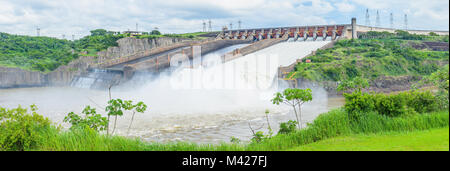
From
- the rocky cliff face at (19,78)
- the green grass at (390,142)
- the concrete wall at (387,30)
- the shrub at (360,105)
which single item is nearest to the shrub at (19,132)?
the green grass at (390,142)

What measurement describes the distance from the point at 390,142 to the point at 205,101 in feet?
51.5

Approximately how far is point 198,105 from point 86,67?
1997cm

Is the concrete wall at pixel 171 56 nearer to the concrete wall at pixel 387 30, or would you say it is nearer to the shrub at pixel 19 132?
the concrete wall at pixel 387 30

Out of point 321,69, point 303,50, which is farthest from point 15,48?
point 321,69

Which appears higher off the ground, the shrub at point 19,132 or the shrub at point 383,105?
the shrub at point 383,105

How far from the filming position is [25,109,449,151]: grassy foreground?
811 centimetres

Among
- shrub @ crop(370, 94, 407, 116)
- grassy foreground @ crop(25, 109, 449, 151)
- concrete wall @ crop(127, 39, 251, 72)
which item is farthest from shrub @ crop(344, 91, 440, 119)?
concrete wall @ crop(127, 39, 251, 72)

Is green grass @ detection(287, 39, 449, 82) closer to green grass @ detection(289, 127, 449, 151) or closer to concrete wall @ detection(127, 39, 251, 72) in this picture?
concrete wall @ detection(127, 39, 251, 72)

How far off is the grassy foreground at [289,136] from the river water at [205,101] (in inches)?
129

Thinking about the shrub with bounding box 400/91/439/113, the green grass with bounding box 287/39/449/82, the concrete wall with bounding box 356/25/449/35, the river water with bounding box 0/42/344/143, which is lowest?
the river water with bounding box 0/42/344/143

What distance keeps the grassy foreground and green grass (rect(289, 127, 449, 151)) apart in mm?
396

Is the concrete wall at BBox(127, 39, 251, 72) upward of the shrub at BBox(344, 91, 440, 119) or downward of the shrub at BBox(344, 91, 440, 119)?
upward

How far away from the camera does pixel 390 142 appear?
7875 mm

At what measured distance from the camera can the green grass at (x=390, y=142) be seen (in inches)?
282
